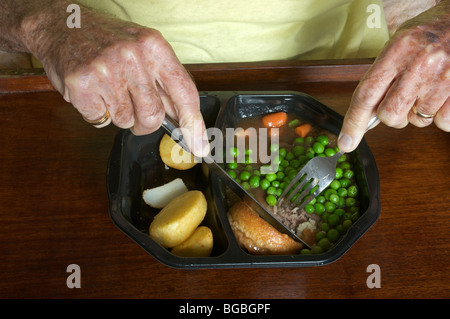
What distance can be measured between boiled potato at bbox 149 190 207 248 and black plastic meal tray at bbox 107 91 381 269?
0.22 feet

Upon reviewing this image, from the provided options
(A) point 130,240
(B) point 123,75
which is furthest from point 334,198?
(B) point 123,75

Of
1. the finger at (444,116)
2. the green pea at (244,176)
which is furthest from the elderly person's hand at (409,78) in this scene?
the green pea at (244,176)

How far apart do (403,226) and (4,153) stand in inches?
61.9

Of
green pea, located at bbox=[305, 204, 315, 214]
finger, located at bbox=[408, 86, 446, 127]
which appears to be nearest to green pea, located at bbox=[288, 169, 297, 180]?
green pea, located at bbox=[305, 204, 315, 214]

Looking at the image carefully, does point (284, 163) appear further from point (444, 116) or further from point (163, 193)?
point (444, 116)

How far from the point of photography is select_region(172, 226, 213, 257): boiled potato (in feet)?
4.79

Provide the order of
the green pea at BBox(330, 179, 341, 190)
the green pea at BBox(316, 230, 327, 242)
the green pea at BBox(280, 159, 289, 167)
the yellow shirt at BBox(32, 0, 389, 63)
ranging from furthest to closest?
the yellow shirt at BBox(32, 0, 389, 63) < the green pea at BBox(280, 159, 289, 167) < the green pea at BBox(330, 179, 341, 190) < the green pea at BBox(316, 230, 327, 242)

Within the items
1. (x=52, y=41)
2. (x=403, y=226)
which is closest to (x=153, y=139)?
(x=52, y=41)

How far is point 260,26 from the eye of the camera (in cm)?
202

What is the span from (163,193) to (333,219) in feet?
2.09

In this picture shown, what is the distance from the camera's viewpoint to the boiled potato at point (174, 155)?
1.70 m

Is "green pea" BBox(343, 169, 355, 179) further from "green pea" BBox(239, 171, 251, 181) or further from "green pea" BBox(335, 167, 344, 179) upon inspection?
"green pea" BBox(239, 171, 251, 181)

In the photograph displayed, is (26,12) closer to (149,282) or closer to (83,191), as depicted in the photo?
(83,191)

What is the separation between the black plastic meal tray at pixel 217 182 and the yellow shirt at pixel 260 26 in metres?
0.39
